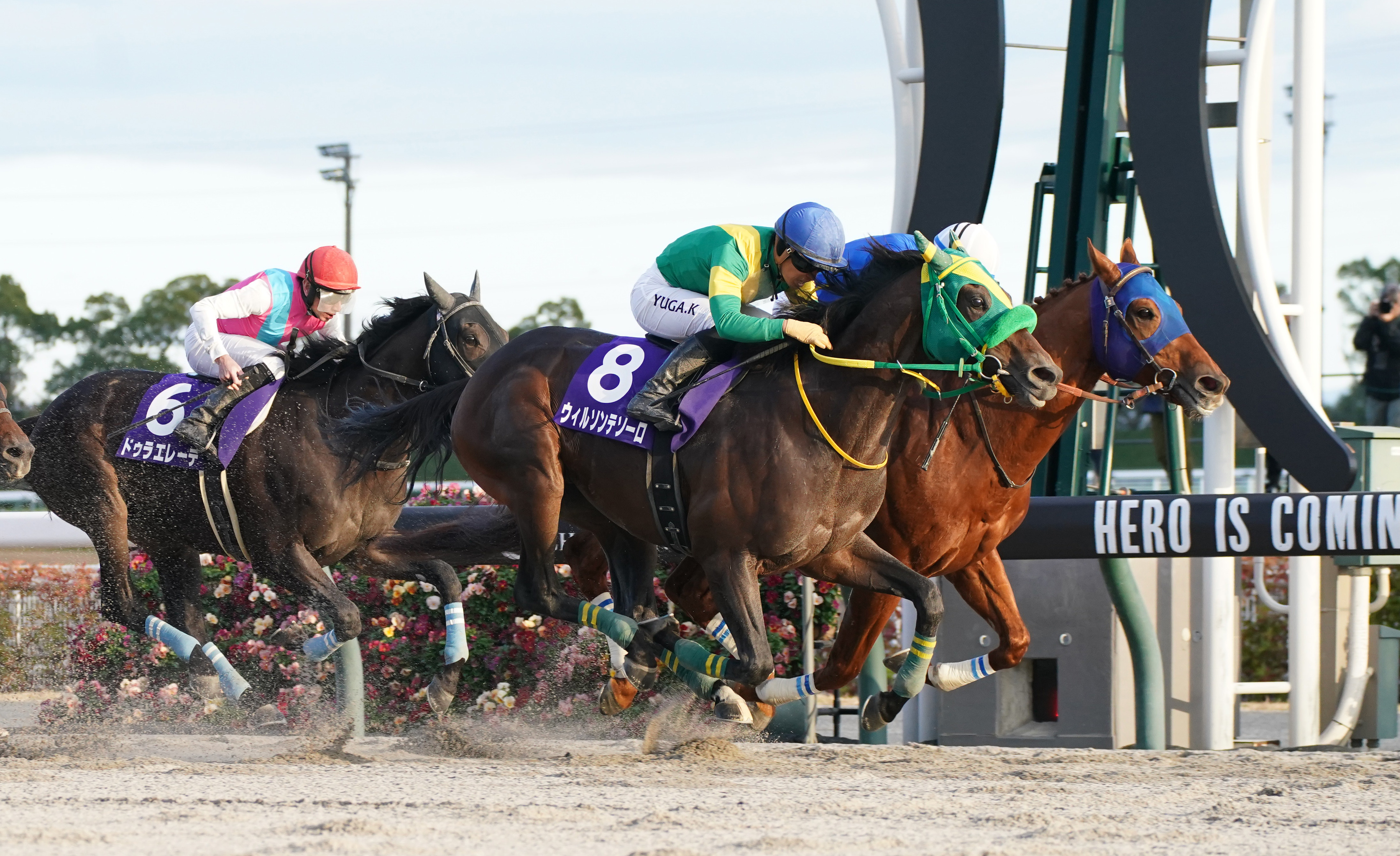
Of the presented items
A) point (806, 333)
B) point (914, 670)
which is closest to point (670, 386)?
point (806, 333)

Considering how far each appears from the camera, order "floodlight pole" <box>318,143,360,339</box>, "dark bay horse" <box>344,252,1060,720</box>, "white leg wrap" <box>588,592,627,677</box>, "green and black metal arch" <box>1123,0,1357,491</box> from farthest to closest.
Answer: "floodlight pole" <box>318,143,360,339</box>, "green and black metal arch" <box>1123,0,1357,491</box>, "white leg wrap" <box>588,592,627,677</box>, "dark bay horse" <box>344,252,1060,720</box>

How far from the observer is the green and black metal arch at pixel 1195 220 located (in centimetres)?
572

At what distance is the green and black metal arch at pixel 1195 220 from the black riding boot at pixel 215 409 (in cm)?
341

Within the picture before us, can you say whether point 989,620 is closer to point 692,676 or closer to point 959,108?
point 692,676

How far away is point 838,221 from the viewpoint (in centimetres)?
468

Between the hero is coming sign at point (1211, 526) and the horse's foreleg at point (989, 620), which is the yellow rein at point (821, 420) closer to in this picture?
the horse's foreleg at point (989, 620)

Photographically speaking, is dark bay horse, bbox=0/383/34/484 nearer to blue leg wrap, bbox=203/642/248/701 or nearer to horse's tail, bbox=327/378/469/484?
blue leg wrap, bbox=203/642/248/701

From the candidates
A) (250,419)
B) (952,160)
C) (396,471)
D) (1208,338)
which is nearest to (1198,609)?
(1208,338)

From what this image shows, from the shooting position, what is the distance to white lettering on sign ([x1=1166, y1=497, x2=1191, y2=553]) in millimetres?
5410

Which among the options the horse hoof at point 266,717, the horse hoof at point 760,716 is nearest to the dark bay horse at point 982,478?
the horse hoof at point 760,716

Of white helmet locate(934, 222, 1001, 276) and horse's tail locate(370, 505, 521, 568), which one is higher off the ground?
white helmet locate(934, 222, 1001, 276)

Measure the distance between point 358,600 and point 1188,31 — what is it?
13.4ft

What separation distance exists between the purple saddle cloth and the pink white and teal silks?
8.8 inches

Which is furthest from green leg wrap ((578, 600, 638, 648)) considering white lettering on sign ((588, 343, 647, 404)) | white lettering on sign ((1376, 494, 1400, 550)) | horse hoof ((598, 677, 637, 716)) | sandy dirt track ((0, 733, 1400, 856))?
white lettering on sign ((1376, 494, 1400, 550))
